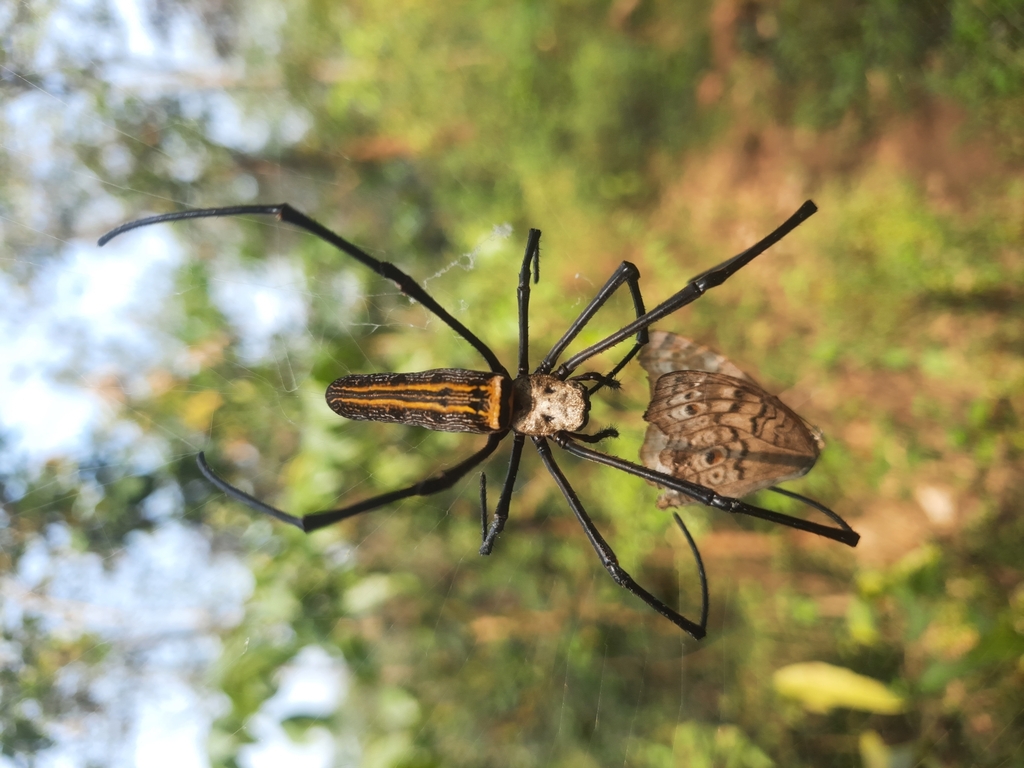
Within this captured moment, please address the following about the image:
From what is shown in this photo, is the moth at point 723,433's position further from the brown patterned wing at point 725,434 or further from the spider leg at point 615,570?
the spider leg at point 615,570

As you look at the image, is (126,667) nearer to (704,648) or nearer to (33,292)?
(33,292)

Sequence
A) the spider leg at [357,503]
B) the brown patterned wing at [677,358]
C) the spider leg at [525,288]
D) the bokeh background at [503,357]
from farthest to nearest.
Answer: the bokeh background at [503,357]
the spider leg at [525,288]
the brown patterned wing at [677,358]
the spider leg at [357,503]

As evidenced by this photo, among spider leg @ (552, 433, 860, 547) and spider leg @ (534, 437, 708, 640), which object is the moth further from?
spider leg @ (534, 437, 708, 640)

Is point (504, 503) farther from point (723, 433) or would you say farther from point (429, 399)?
point (723, 433)

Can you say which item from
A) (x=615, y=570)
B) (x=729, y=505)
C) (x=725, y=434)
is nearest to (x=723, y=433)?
(x=725, y=434)

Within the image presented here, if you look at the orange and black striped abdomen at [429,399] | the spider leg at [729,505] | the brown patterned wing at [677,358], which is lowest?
the spider leg at [729,505]

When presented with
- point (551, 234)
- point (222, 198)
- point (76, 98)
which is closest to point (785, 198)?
point (551, 234)

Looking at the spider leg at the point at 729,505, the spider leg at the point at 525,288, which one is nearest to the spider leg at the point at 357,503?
the spider leg at the point at 525,288

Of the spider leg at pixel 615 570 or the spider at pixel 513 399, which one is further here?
the spider leg at pixel 615 570
